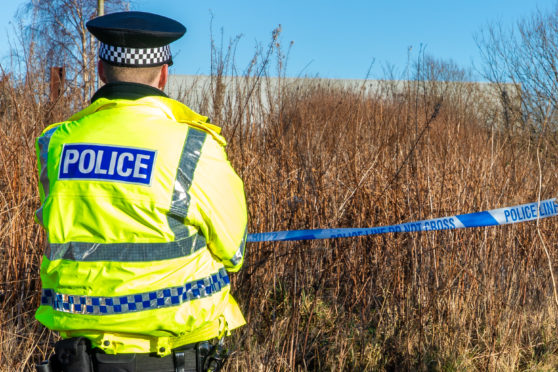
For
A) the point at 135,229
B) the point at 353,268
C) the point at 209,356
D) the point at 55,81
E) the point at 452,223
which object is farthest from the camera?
the point at 55,81

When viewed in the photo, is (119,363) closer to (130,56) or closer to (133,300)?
(133,300)

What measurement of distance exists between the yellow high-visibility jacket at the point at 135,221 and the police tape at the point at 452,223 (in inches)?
58.8

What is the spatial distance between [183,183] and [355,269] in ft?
8.20

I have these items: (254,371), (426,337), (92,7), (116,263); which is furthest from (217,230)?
(92,7)

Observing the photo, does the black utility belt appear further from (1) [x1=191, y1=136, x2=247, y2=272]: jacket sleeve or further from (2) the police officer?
(1) [x1=191, y1=136, x2=247, y2=272]: jacket sleeve

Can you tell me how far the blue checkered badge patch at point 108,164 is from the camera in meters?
1.54

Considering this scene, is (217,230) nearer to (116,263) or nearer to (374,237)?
(116,263)

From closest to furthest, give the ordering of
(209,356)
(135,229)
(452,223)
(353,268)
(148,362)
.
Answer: (135,229) < (148,362) < (209,356) < (452,223) < (353,268)

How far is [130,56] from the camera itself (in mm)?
1747

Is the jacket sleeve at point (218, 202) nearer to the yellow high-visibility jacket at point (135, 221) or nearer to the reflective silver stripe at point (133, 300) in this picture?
the yellow high-visibility jacket at point (135, 221)

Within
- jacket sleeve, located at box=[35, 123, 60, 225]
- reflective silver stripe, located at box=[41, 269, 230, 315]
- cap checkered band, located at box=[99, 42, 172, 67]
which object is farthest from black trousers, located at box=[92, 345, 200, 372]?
cap checkered band, located at box=[99, 42, 172, 67]

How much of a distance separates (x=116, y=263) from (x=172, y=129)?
16.2 inches

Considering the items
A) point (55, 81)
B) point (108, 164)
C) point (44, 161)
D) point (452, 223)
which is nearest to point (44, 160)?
point (44, 161)

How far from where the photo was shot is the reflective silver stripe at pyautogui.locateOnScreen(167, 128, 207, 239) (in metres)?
1.55
